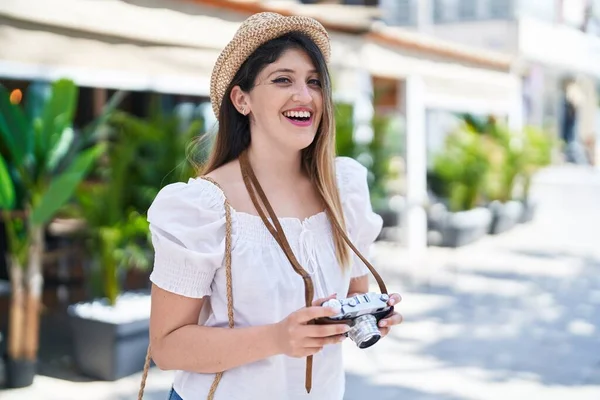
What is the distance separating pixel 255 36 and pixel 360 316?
2.06 ft

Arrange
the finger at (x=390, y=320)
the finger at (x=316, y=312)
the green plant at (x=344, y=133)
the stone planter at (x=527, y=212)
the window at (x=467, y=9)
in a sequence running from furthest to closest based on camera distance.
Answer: the window at (x=467, y=9)
the stone planter at (x=527, y=212)
the green plant at (x=344, y=133)
the finger at (x=390, y=320)
the finger at (x=316, y=312)

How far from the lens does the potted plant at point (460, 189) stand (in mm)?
10055

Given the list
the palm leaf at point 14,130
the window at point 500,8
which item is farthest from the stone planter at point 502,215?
the window at point 500,8

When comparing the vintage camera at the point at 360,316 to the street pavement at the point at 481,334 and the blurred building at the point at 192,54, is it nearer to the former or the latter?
the blurred building at the point at 192,54

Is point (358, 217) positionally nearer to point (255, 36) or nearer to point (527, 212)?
point (255, 36)

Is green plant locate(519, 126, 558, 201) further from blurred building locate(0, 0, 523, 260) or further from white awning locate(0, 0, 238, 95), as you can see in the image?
white awning locate(0, 0, 238, 95)

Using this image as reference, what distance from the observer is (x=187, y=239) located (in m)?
1.50

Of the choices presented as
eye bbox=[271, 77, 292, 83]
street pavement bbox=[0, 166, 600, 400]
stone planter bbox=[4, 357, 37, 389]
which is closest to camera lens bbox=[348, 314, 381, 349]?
eye bbox=[271, 77, 292, 83]

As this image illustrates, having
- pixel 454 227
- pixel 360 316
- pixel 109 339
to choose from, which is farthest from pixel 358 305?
pixel 454 227

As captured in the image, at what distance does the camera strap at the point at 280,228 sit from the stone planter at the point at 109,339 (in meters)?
3.03

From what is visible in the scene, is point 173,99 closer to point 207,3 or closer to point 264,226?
point 207,3

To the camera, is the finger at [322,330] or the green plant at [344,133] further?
the green plant at [344,133]

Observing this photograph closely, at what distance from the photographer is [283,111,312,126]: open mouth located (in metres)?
1.62

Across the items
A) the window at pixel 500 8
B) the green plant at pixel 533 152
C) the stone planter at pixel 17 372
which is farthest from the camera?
the window at pixel 500 8
